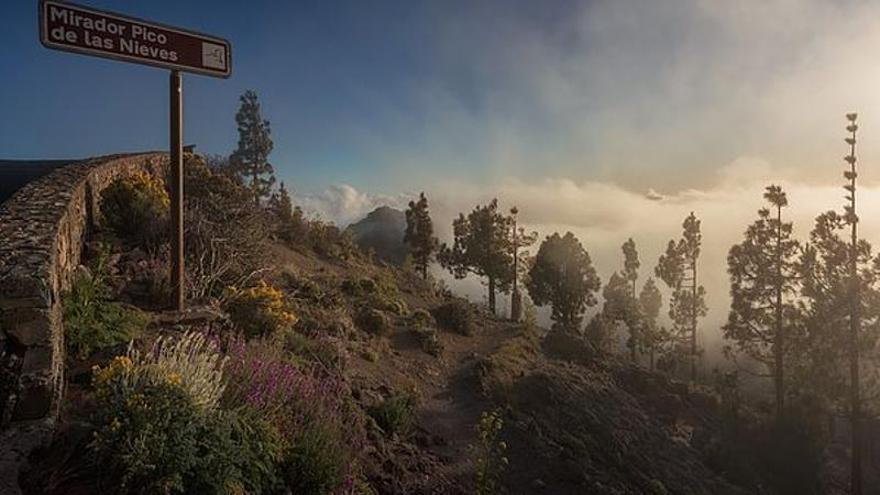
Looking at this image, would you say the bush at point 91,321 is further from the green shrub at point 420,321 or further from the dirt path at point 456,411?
the green shrub at point 420,321

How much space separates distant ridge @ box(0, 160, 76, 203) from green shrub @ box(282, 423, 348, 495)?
10273 mm

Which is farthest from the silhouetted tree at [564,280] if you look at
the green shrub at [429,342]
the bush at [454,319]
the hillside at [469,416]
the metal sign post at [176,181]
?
the metal sign post at [176,181]

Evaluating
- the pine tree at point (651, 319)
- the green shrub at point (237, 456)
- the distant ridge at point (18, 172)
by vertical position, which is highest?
the distant ridge at point (18, 172)

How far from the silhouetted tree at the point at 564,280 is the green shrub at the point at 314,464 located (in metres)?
41.6

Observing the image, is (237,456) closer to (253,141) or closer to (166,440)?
(166,440)

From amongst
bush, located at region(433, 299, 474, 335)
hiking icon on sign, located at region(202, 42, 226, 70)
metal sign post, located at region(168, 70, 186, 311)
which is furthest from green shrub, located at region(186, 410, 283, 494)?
bush, located at region(433, 299, 474, 335)

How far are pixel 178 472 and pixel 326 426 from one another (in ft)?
6.12

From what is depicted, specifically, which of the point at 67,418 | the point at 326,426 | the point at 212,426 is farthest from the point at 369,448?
the point at 67,418

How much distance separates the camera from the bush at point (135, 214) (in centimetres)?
1046

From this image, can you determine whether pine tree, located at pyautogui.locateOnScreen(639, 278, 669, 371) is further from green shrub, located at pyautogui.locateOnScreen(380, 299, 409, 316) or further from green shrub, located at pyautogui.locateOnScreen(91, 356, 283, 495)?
green shrub, located at pyautogui.locateOnScreen(91, 356, 283, 495)

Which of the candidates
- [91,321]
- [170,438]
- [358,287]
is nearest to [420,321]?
[358,287]

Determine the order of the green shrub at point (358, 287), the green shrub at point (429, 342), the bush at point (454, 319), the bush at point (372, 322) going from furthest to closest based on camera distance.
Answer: the bush at point (454, 319), the green shrub at point (358, 287), the green shrub at point (429, 342), the bush at point (372, 322)

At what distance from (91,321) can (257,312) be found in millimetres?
3393

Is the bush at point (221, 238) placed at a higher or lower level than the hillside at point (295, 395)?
higher
